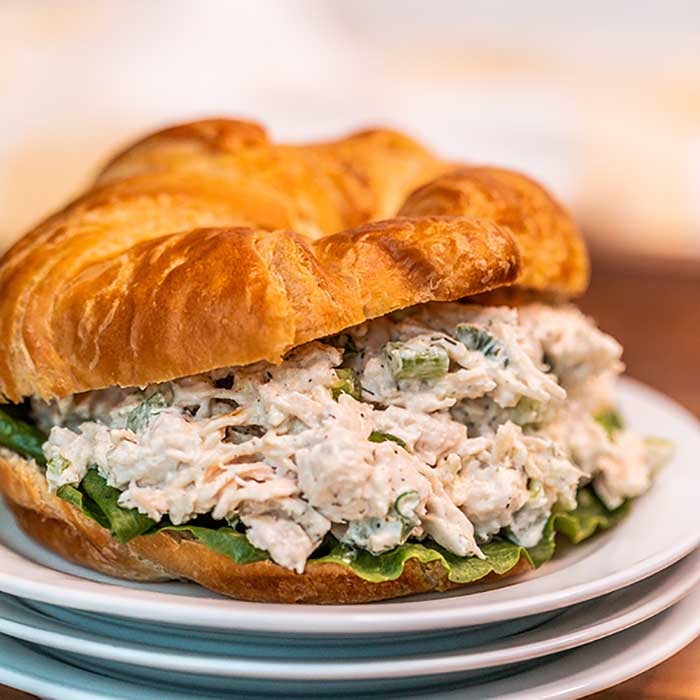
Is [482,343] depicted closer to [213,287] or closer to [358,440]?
[358,440]

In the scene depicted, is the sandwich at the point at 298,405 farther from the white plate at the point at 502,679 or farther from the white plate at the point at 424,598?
the white plate at the point at 502,679

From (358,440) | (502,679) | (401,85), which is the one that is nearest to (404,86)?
(401,85)

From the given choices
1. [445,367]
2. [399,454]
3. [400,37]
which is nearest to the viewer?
[399,454]

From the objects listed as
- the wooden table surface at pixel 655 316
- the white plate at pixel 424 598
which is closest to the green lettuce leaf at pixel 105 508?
the white plate at pixel 424 598

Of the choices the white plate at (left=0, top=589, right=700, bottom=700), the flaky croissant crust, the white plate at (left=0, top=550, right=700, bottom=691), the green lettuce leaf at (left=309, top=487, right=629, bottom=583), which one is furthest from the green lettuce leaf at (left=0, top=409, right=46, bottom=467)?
the green lettuce leaf at (left=309, top=487, right=629, bottom=583)

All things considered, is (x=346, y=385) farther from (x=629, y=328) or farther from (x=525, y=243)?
(x=629, y=328)

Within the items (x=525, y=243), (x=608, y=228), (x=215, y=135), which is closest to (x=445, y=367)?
(x=525, y=243)
